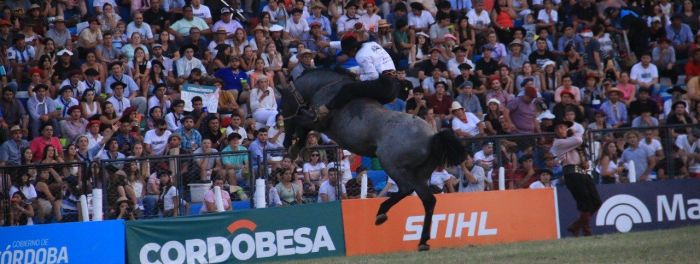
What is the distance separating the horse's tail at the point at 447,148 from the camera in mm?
15539

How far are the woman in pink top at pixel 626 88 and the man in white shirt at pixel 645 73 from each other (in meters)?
0.53

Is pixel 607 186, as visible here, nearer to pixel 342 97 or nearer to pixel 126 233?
pixel 342 97

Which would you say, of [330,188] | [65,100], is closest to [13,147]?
[65,100]

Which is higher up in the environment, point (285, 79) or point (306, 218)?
point (285, 79)

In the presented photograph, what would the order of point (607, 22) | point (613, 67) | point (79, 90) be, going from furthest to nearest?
point (607, 22)
point (613, 67)
point (79, 90)

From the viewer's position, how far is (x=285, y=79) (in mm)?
22359

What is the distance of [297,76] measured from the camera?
61.4 ft

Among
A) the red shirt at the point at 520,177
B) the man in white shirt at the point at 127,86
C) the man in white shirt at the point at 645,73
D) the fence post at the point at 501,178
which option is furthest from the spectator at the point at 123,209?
the man in white shirt at the point at 645,73

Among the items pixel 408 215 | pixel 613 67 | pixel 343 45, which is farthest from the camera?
pixel 613 67

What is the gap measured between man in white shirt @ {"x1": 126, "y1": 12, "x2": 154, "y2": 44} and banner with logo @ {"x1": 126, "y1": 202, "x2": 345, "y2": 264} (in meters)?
5.88

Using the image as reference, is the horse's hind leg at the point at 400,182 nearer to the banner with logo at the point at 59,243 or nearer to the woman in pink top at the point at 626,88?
the banner with logo at the point at 59,243

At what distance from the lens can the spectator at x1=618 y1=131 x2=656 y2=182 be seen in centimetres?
1975

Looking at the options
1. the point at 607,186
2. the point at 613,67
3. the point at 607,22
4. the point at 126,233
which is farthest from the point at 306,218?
the point at 607,22

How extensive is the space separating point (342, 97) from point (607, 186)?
18.1 feet
